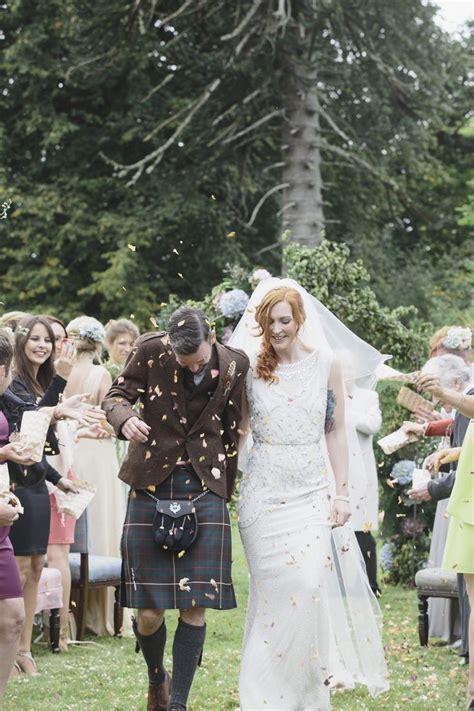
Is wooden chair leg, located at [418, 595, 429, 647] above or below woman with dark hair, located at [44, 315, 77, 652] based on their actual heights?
below

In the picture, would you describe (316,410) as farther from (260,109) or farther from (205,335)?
(260,109)

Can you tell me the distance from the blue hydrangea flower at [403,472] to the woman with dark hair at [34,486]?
444cm

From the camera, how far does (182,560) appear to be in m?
5.71

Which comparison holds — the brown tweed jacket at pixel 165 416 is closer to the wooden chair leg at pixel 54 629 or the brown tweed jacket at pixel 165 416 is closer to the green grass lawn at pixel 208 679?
the green grass lawn at pixel 208 679

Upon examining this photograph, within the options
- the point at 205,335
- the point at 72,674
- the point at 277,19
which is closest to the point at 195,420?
the point at 205,335

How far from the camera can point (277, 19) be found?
19422mm

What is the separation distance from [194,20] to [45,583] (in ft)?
49.8

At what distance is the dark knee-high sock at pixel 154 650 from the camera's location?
19.2 ft

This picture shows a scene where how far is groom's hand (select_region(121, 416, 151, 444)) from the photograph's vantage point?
17.9 feet

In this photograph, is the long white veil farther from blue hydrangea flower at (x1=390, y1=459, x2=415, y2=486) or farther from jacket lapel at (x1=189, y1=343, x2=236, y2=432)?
blue hydrangea flower at (x1=390, y1=459, x2=415, y2=486)

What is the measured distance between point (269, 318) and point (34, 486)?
5.96ft

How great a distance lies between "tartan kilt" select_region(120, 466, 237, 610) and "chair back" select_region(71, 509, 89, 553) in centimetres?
267

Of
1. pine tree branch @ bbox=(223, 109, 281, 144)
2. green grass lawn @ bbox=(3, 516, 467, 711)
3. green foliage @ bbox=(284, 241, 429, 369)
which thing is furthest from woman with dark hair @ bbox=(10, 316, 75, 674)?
pine tree branch @ bbox=(223, 109, 281, 144)

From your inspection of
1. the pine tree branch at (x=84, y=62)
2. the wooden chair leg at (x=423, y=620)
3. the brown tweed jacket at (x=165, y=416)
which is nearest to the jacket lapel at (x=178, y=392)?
the brown tweed jacket at (x=165, y=416)
